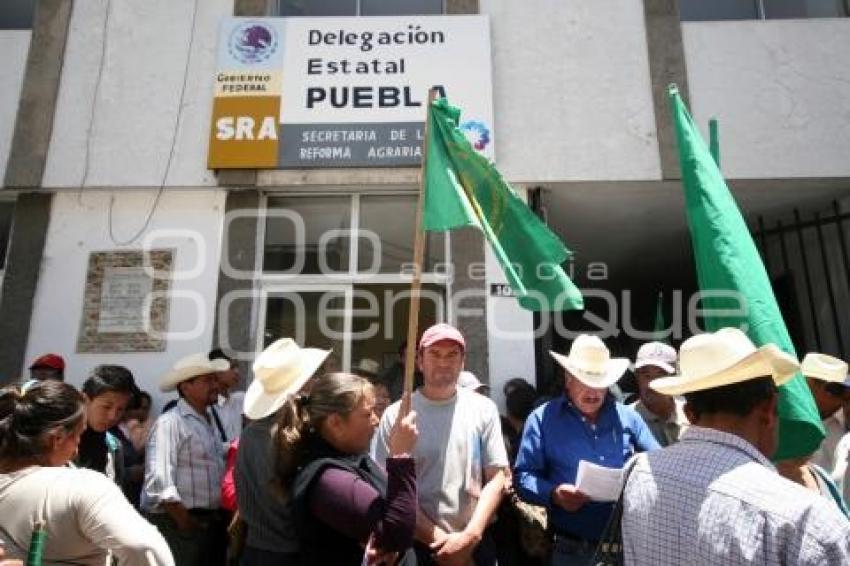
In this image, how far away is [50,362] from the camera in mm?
5262

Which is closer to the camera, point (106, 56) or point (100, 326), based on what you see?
point (100, 326)

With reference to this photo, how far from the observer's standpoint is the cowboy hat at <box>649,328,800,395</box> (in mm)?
1646

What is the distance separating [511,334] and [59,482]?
4.33 meters

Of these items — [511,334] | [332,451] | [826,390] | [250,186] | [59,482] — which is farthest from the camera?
[250,186]

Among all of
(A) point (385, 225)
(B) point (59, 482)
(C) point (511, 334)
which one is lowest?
(B) point (59, 482)

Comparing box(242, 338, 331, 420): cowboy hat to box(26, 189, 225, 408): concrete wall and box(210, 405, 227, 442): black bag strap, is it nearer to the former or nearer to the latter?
box(210, 405, 227, 442): black bag strap

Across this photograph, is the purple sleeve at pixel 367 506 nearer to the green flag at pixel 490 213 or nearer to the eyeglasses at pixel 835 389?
the green flag at pixel 490 213

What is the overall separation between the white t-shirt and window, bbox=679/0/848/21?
7131mm

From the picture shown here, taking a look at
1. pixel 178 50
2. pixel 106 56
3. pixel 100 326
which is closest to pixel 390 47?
pixel 178 50

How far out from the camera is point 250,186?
238 inches

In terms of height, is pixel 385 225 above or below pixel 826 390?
above

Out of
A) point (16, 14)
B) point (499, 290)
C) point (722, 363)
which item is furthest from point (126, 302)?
point (722, 363)

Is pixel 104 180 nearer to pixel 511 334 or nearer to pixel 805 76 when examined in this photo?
pixel 511 334

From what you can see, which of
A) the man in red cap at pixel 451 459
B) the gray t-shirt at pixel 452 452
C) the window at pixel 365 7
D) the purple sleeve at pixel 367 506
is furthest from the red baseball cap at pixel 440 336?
the window at pixel 365 7
